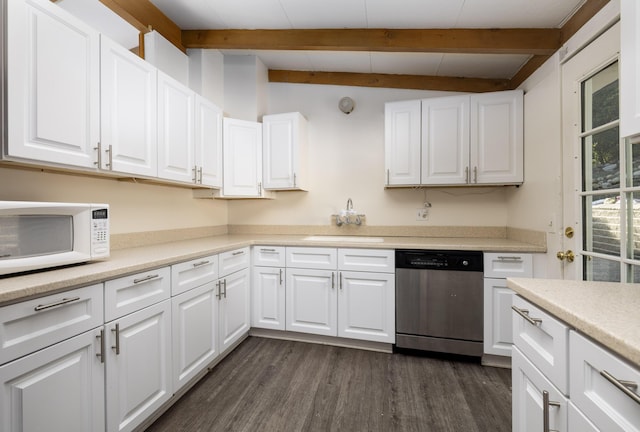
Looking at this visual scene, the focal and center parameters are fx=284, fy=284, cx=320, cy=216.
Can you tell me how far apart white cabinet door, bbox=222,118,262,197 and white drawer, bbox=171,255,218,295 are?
0.85m

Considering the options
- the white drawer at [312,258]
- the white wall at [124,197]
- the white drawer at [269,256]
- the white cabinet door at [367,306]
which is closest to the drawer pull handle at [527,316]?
the white cabinet door at [367,306]

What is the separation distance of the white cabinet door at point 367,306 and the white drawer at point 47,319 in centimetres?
165

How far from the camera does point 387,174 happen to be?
8.60ft

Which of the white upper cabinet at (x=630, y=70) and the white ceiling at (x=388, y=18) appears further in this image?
the white ceiling at (x=388, y=18)

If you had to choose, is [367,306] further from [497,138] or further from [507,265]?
[497,138]

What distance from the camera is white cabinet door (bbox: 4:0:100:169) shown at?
115 cm

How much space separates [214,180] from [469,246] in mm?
2151

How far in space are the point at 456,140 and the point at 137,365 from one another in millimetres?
2721

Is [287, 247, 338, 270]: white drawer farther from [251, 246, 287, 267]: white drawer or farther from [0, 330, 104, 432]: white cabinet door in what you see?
[0, 330, 104, 432]: white cabinet door

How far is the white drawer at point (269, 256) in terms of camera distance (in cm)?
250

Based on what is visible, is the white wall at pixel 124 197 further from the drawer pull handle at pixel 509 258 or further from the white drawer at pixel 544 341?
the drawer pull handle at pixel 509 258

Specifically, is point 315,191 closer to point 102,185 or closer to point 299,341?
point 299,341

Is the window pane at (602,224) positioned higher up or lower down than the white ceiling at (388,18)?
lower down

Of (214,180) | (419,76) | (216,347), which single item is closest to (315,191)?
(214,180)
